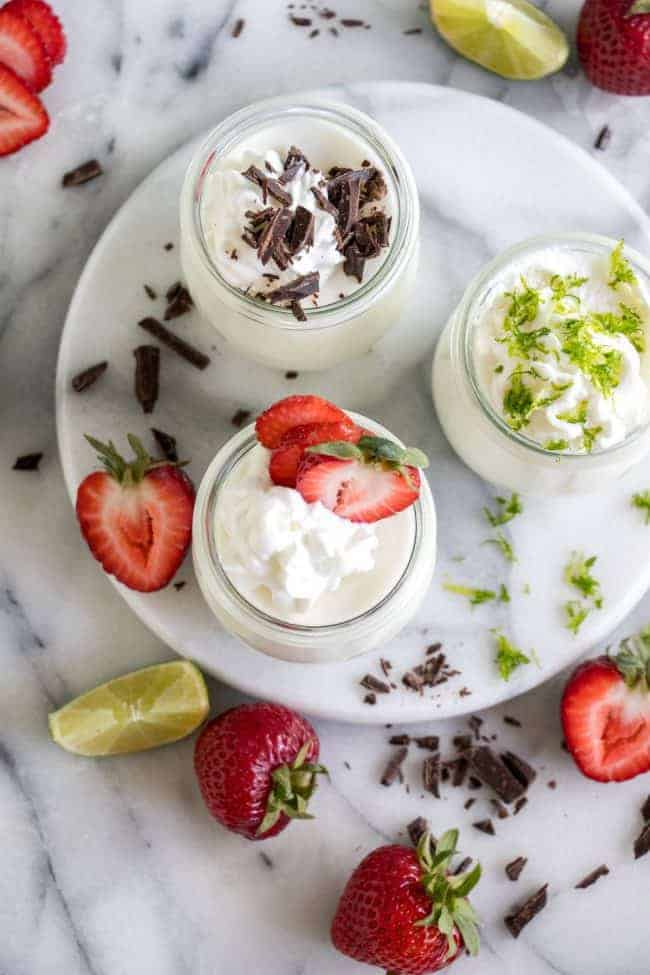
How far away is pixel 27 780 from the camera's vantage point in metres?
2.06

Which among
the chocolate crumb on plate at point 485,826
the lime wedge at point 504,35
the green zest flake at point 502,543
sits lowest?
the chocolate crumb on plate at point 485,826

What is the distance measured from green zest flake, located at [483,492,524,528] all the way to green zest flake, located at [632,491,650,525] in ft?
0.59

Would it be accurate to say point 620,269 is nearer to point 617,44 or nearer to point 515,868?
A: point 617,44

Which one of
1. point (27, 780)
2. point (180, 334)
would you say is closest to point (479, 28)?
point (180, 334)

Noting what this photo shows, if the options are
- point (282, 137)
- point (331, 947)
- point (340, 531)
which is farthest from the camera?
point (331, 947)

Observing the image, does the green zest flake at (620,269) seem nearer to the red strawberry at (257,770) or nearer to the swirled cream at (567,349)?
the swirled cream at (567,349)

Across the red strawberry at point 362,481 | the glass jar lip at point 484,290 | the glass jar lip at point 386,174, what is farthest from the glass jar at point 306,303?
the red strawberry at point 362,481

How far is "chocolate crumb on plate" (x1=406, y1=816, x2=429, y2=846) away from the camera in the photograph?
2051mm

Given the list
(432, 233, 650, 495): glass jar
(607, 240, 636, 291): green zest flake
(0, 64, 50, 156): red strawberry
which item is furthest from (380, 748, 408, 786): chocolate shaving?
(0, 64, 50, 156): red strawberry

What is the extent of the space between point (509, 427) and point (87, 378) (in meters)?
0.68

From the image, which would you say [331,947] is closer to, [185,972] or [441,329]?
[185,972]

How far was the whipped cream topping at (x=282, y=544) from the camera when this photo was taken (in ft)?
5.76

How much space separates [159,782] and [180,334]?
2.40 feet

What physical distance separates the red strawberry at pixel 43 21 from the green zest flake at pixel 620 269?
0.99m
